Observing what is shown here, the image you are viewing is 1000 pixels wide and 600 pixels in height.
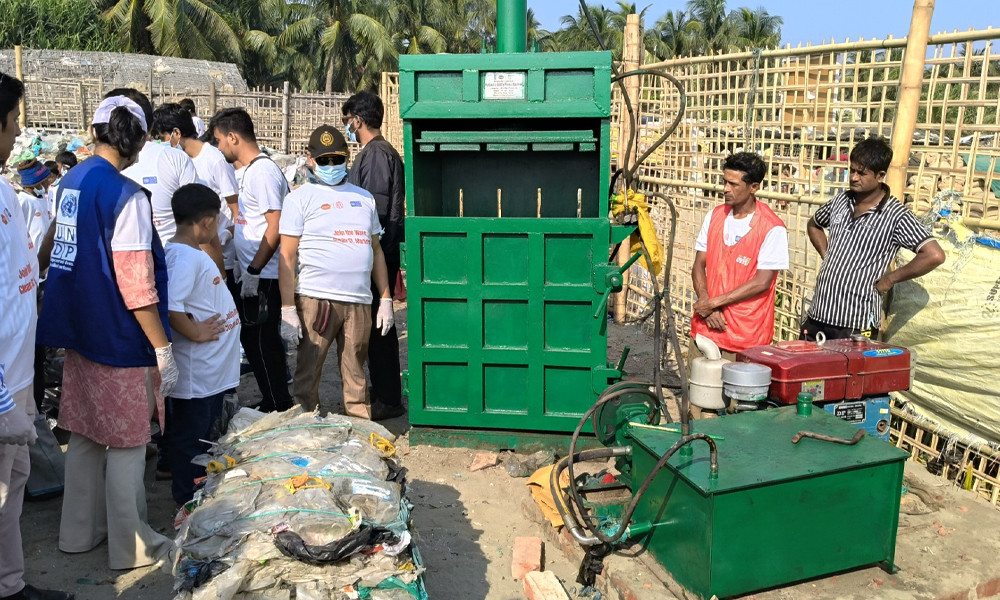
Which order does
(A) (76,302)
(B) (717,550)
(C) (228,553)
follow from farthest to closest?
(A) (76,302) < (B) (717,550) < (C) (228,553)

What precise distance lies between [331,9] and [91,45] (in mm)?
10901

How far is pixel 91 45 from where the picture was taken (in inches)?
1133

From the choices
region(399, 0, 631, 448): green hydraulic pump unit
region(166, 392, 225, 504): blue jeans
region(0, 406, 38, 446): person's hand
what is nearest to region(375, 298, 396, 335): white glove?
region(399, 0, 631, 448): green hydraulic pump unit

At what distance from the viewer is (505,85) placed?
4609 mm

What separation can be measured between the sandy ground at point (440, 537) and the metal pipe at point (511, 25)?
271 cm

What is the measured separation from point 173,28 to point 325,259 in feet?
93.4

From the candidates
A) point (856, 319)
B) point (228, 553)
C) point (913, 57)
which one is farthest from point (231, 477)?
point (913, 57)

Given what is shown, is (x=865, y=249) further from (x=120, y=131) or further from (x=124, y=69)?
(x=124, y=69)

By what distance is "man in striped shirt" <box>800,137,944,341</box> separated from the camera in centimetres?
421

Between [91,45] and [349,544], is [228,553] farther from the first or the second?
[91,45]

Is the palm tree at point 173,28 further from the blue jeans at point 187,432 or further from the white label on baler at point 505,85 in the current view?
the blue jeans at point 187,432

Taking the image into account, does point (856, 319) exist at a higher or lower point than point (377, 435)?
higher

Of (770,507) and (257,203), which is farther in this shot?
(257,203)

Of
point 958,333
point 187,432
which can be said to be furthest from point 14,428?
point 958,333
